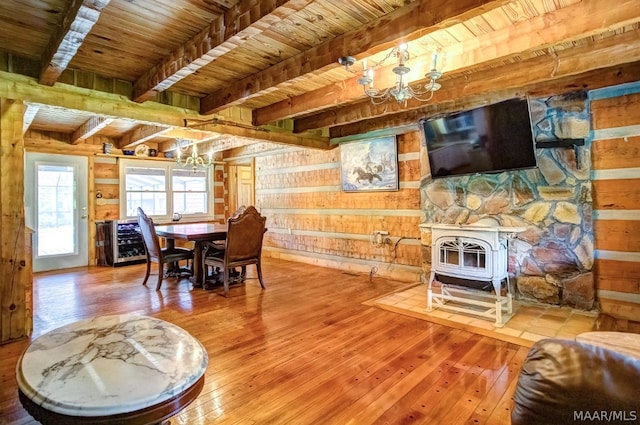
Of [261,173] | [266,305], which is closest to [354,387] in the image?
[266,305]

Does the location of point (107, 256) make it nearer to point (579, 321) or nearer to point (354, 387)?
point (354, 387)

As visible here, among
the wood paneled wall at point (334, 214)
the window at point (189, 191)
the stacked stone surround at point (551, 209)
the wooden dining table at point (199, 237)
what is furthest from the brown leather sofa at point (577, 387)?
the window at point (189, 191)

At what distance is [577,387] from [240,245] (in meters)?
3.86

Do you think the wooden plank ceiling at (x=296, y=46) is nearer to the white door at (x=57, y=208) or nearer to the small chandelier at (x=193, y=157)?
the small chandelier at (x=193, y=157)

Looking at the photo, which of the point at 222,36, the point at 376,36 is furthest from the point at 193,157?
the point at 376,36

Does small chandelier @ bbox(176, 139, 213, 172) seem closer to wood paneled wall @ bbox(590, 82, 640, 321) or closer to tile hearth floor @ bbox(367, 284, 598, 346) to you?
tile hearth floor @ bbox(367, 284, 598, 346)

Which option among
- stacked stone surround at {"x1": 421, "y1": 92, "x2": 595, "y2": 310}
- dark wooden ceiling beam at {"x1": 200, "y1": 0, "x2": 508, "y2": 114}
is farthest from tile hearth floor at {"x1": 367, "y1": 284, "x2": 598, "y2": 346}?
dark wooden ceiling beam at {"x1": 200, "y1": 0, "x2": 508, "y2": 114}

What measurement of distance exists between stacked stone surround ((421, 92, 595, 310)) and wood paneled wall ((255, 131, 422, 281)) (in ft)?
3.56

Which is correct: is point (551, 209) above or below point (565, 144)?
below

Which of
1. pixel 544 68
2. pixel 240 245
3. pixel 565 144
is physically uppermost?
pixel 544 68

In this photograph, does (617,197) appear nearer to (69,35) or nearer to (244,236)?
(244,236)

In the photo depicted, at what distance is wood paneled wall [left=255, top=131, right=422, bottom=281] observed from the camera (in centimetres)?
489

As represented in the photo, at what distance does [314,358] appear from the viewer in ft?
8.08

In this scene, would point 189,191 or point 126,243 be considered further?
point 189,191
